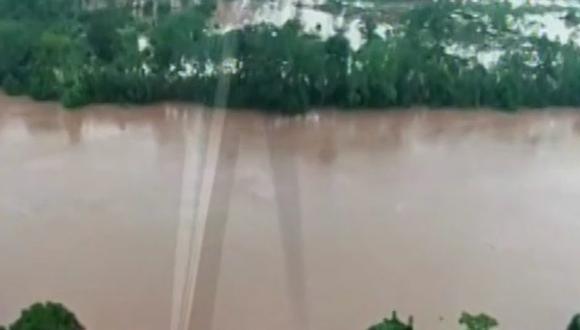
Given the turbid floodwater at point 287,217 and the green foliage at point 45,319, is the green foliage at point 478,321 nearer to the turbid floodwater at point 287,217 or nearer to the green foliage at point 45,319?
the turbid floodwater at point 287,217

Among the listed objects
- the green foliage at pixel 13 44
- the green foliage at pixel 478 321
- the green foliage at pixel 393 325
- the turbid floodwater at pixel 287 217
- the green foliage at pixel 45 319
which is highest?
the green foliage at pixel 13 44

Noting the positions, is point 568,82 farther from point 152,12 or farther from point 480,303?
point 152,12

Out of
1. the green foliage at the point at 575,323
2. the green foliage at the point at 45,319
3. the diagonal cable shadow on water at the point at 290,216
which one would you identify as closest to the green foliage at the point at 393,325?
the diagonal cable shadow on water at the point at 290,216

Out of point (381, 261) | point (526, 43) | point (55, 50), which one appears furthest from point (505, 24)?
point (55, 50)

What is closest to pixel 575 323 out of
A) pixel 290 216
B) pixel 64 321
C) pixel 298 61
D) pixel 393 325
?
pixel 393 325

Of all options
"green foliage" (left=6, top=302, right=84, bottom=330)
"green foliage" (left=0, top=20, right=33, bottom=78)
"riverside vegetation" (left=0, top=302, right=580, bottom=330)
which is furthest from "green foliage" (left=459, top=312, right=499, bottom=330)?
"green foliage" (left=0, top=20, right=33, bottom=78)

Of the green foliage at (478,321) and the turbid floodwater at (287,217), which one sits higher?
the turbid floodwater at (287,217)

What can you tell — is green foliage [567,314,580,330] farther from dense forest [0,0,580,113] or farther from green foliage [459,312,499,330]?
dense forest [0,0,580,113]
